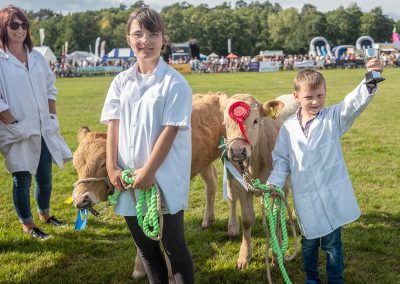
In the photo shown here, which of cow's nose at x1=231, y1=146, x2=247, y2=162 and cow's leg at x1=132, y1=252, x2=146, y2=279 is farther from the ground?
cow's nose at x1=231, y1=146, x2=247, y2=162

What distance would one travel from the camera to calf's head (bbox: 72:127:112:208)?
3.06m

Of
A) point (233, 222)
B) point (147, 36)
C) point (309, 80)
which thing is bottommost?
point (233, 222)

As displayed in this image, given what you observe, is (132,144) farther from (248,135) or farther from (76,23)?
(76,23)

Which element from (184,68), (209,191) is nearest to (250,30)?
(184,68)

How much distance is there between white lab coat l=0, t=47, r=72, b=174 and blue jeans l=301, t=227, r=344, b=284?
3.05 metres

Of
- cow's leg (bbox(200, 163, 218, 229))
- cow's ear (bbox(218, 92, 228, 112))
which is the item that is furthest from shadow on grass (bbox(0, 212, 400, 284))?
cow's ear (bbox(218, 92, 228, 112))

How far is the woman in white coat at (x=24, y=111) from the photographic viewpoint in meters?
4.39

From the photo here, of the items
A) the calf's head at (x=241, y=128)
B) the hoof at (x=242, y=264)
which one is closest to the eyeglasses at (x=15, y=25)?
the calf's head at (x=241, y=128)

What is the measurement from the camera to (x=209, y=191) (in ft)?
18.3

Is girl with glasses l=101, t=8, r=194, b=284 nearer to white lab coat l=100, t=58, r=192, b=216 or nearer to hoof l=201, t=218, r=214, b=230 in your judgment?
white lab coat l=100, t=58, r=192, b=216

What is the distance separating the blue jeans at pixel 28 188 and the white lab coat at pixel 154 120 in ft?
7.65

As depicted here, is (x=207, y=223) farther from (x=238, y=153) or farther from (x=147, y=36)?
(x=147, y=36)

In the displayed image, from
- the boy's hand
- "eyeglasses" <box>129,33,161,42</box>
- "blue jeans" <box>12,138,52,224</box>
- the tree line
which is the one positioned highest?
the tree line

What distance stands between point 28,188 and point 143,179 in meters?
2.69
